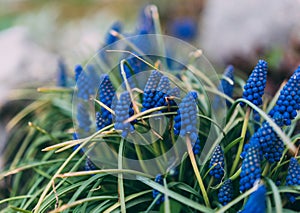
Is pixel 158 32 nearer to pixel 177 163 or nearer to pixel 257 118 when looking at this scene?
pixel 257 118

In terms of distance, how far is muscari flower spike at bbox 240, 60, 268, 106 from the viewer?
1.68 m

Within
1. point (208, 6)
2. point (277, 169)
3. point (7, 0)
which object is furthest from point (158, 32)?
point (7, 0)

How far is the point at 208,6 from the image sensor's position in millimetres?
4504

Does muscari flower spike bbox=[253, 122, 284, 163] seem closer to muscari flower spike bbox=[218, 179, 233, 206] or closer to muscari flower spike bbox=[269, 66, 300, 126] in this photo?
muscari flower spike bbox=[269, 66, 300, 126]

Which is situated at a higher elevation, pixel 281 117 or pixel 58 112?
pixel 58 112

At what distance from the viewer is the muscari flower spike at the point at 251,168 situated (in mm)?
1496

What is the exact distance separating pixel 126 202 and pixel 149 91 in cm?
49

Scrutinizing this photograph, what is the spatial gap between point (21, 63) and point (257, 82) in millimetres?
2420

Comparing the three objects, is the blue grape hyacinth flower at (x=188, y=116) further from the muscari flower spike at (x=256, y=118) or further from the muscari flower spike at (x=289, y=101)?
the muscari flower spike at (x=256, y=118)

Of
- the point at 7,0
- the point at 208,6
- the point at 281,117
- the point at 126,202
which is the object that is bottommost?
the point at 126,202

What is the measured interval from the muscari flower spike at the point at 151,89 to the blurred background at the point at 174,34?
4.17ft

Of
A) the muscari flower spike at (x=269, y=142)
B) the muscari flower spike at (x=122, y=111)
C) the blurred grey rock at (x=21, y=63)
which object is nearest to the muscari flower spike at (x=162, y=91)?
the muscari flower spike at (x=122, y=111)

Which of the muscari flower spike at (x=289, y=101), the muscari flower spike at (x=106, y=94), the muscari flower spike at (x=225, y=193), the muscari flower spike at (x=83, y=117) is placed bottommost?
the muscari flower spike at (x=225, y=193)

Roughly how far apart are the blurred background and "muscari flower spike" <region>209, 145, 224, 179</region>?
60.1 inches
